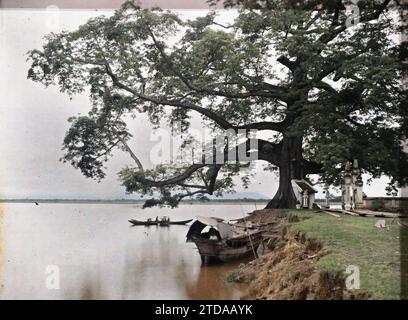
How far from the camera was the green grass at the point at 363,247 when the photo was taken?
265 centimetres

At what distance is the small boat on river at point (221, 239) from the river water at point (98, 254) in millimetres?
56

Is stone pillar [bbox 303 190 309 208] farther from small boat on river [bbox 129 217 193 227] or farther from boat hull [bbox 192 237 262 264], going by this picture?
small boat on river [bbox 129 217 193 227]

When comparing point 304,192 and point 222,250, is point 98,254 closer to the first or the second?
point 222,250

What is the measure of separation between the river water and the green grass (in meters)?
0.52

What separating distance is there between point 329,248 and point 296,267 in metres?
0.26


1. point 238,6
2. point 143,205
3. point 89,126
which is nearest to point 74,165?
point 89,126

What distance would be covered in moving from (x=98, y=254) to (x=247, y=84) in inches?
66.3

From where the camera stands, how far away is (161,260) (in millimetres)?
3262

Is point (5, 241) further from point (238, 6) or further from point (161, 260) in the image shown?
point (238, 6)

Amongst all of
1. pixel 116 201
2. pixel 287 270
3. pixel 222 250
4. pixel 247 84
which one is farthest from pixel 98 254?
pixel 247 84

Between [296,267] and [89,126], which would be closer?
[296,267]

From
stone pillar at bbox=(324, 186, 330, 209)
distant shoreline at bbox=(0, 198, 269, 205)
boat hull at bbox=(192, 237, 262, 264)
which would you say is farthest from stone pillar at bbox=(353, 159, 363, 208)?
boat hull at bbox=(192, 237, 262, 264)
